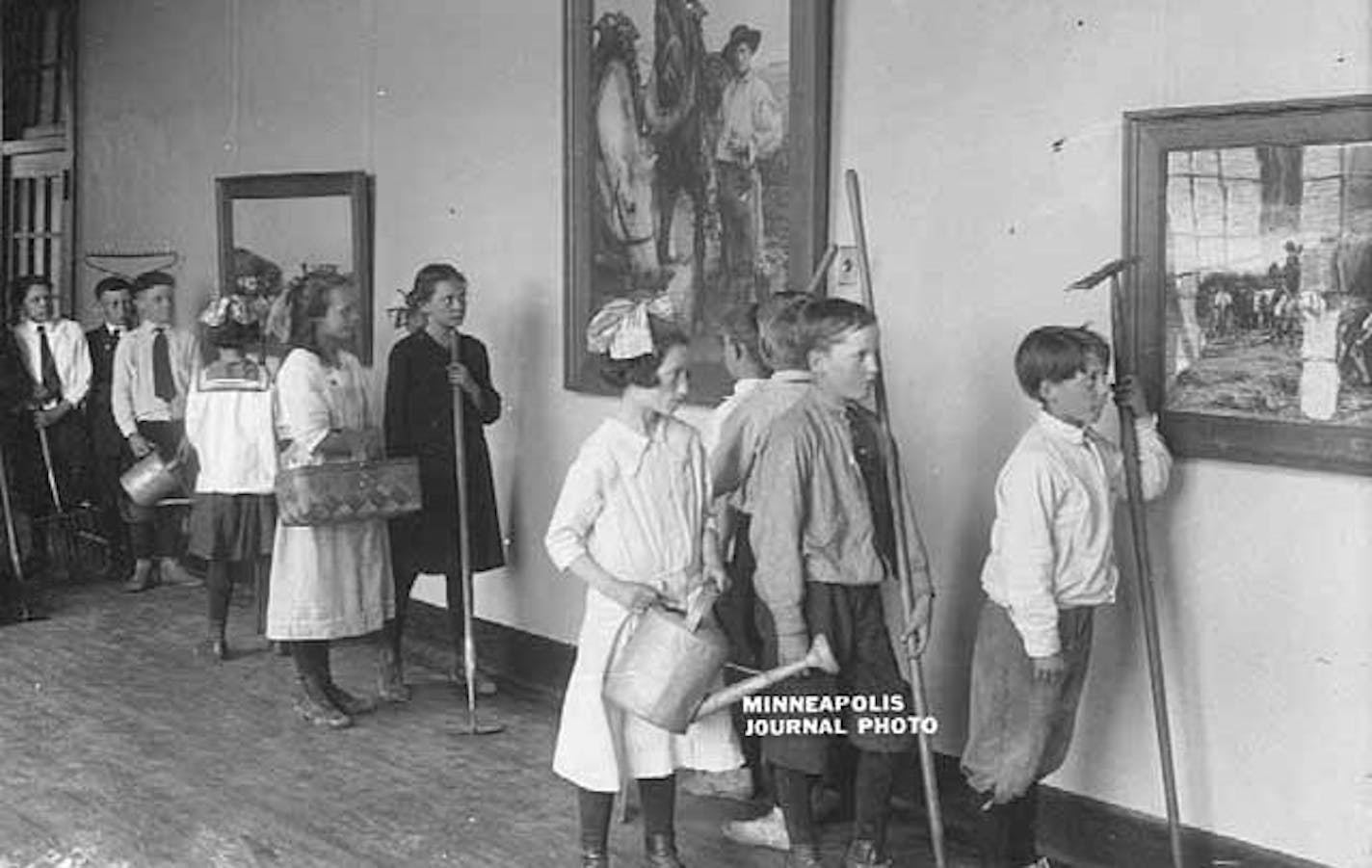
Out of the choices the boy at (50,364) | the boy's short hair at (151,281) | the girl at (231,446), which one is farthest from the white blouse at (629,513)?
the boy at (50,364)

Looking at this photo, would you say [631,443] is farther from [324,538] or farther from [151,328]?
[151,328]

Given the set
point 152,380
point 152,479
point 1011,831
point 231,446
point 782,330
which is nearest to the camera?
point 1011,831

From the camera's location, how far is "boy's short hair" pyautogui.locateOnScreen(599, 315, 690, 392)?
423 cm

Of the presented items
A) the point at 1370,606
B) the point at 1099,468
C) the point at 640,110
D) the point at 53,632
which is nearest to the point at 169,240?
the point at 53,632

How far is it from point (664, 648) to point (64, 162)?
7143 millimetres

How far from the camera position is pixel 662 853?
4.40 metres

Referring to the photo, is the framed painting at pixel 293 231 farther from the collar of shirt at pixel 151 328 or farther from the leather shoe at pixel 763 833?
the leather shoe at pixel 763 833

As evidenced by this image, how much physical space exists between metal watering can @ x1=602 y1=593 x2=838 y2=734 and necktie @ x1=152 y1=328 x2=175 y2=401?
4376 millimetres

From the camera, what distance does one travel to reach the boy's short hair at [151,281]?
26.6 ft

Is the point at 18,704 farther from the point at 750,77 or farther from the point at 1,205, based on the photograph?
the point at 1,205

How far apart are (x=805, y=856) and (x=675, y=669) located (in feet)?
2.14

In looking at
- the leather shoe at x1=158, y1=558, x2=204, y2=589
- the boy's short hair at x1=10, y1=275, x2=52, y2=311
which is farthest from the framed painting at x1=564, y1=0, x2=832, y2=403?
the boy's short hair at x1=10, y1=275, x2=52, y2=311

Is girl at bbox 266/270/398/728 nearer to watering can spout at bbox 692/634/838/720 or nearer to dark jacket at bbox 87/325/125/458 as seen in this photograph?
watering can spout at bbox 692/634/838/720

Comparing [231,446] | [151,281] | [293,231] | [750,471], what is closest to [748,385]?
[750,471]
